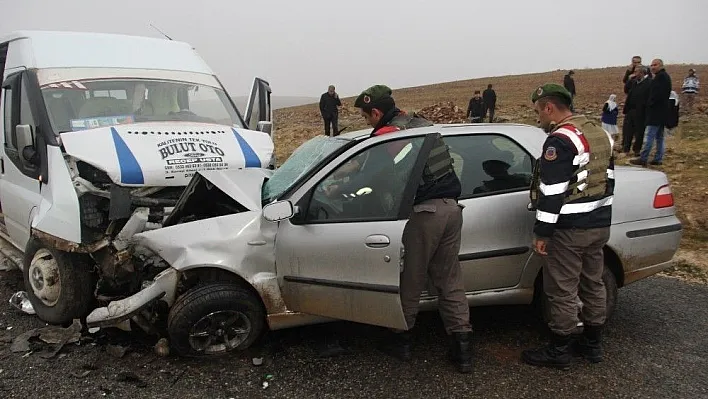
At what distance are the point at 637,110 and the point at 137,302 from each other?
914 cm

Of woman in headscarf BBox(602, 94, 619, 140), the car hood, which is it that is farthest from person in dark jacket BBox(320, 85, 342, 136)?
the car hood

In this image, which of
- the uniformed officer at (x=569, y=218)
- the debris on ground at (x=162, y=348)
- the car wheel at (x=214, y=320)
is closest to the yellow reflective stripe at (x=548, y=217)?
the uniformed officer at (x=569, y=218)

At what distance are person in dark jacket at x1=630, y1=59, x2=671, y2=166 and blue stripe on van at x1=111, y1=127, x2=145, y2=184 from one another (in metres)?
8.10

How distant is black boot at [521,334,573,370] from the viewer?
341 centimetres

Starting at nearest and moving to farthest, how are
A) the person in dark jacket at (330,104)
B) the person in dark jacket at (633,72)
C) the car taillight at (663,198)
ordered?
the car taillight at (663,198)
the person in dark jacket at (633,72)
the person in dark jacket at (330,104)

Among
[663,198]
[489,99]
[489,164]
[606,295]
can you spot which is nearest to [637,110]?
[663,198]

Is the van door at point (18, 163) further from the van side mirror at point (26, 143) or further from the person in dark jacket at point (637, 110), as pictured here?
the person in dark jacket at point (637, 110)

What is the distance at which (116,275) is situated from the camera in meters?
3.78

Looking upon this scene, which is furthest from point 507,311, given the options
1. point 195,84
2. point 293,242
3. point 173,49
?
point 173,49

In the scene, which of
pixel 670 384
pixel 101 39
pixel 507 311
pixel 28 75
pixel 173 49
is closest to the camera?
pixel 670 384

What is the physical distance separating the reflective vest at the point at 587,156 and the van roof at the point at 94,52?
3.99 m

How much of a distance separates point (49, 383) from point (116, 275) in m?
0.80

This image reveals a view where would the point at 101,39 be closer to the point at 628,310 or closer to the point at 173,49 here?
the point at 173,49

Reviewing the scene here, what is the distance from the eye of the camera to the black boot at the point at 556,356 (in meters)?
3.41
